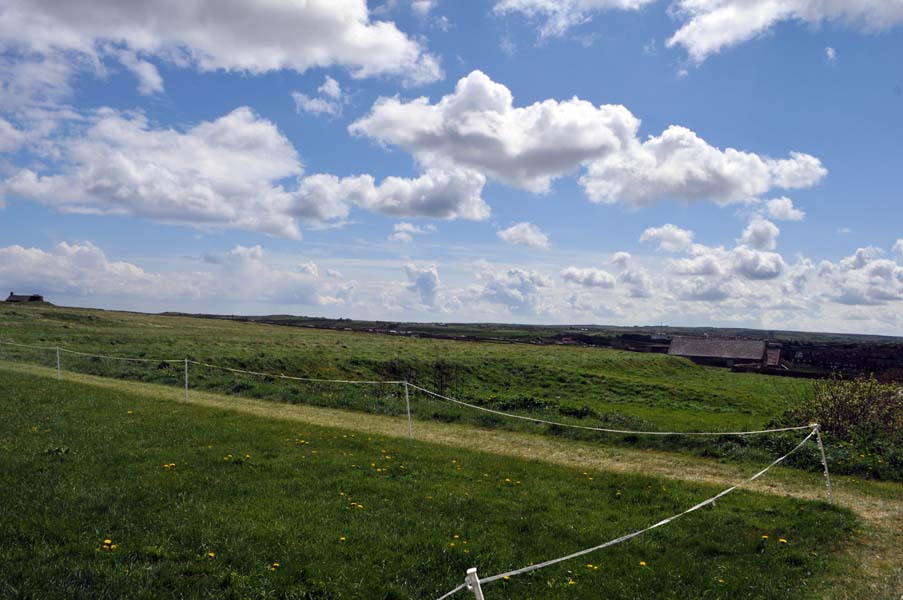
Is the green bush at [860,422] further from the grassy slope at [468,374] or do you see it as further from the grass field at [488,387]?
the grassy slope at [468,374]

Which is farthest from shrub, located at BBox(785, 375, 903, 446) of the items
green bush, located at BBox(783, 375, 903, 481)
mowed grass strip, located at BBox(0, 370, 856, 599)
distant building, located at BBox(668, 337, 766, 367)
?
distant building, located at BBox(668, 337, 766, 367)

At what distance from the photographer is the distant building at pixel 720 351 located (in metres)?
80.1

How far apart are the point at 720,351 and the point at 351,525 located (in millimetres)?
87038

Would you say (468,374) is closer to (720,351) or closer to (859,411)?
(859,411)

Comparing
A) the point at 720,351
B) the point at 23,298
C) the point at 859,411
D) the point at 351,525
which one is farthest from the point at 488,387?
the point at 23,298

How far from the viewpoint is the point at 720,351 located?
279 feet

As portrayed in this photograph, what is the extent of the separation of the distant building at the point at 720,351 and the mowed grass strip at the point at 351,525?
3077 inches

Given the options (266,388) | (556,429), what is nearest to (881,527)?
(556,429)

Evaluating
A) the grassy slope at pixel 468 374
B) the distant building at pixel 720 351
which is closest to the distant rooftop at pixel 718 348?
the distant building at pixel 720 351

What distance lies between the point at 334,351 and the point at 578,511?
132 ft

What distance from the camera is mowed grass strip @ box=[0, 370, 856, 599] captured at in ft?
19.6

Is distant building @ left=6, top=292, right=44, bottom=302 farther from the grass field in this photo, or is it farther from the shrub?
the shrub

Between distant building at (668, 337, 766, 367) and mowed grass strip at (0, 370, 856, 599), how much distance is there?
3077 inches

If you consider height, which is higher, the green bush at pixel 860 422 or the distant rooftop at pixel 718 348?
the green bush at pixel 860 422
